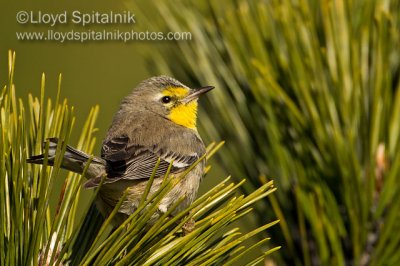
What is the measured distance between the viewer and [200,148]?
11.8ft

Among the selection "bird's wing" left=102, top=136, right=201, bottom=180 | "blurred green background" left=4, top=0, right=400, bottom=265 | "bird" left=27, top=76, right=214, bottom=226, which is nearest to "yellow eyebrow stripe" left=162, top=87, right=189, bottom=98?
"bird" left=27, top=76, right=214, bottom=226

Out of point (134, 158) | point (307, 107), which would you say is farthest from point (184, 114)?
point (307, 107)

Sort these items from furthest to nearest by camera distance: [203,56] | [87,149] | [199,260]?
[203,56] < [87,149] < [199,260]

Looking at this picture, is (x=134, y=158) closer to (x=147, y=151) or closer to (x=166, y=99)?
(x=147, y=151)

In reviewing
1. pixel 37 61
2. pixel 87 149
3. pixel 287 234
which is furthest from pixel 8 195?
pixel 37 61

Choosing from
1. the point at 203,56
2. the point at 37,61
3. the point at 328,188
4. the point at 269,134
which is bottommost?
the point at 328,188

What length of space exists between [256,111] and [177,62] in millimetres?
482

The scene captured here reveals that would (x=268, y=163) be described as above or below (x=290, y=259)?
above

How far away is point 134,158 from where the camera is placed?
3014 mm

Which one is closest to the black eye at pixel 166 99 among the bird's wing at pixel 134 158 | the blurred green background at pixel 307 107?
the bird's wing at pixel 134 158

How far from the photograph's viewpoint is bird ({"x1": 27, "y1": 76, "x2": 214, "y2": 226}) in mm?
2666

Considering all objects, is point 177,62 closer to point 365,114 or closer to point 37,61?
point 365,114

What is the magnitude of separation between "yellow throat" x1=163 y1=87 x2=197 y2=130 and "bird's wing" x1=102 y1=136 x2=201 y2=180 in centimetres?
42

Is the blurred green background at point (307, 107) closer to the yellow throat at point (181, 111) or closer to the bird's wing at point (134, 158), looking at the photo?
the bird's wing at point (134, 158)
